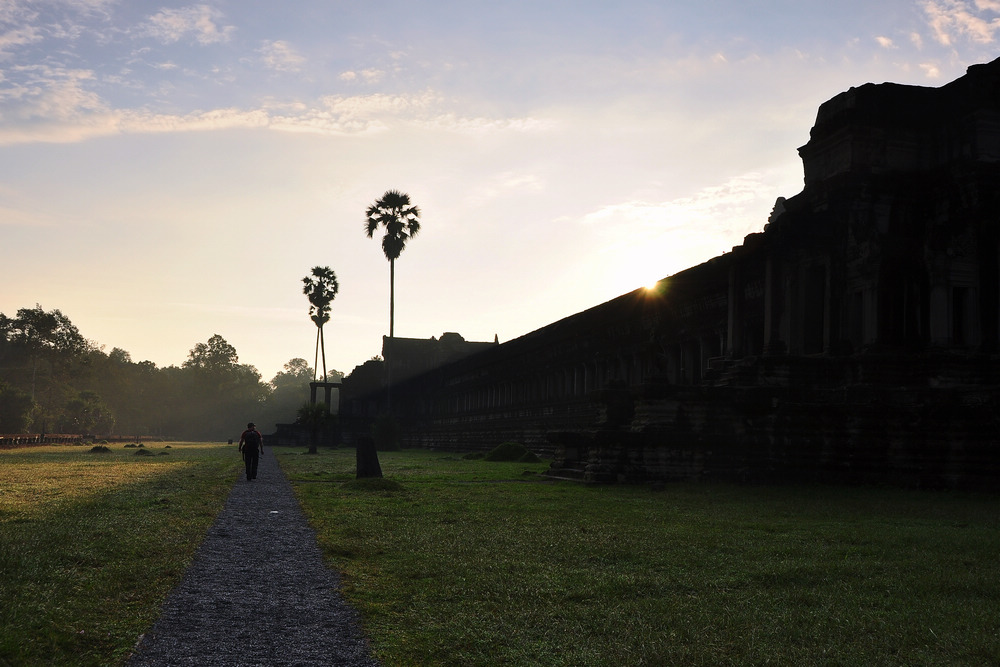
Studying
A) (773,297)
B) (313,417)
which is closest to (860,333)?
(773,297)

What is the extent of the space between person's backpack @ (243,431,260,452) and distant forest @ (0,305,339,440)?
7278 centimetres

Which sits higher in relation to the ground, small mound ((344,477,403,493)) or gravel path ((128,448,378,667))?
gravel path ((128,448,378,667))

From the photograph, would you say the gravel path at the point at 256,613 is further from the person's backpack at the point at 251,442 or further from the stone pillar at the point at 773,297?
the stone pillar at the point at 773,297

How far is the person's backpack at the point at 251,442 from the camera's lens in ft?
69.8

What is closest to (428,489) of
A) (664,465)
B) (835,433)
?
(664,465)

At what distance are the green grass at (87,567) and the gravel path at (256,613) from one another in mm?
173

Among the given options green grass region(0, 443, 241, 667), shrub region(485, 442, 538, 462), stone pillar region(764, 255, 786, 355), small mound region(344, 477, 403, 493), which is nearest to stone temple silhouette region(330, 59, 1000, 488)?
stone pillar region(764, 255, 786, 355)

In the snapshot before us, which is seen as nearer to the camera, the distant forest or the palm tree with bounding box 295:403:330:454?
the palm tree with bounding box 295:403:330:454

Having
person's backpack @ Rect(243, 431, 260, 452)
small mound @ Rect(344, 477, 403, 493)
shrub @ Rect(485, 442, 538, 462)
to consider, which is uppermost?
person's backpack @ Rect(243, 431, 260, 452)

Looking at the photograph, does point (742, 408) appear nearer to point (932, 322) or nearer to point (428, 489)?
point (932, 322)

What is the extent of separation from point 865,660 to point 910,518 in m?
8.69

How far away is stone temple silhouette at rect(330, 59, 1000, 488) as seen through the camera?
1867cm

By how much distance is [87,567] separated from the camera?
24.3 ft

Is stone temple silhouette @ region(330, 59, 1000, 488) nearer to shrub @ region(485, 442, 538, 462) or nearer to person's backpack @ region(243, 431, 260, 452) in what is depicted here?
person's backpack @ region(243, 431, 260, 452)
